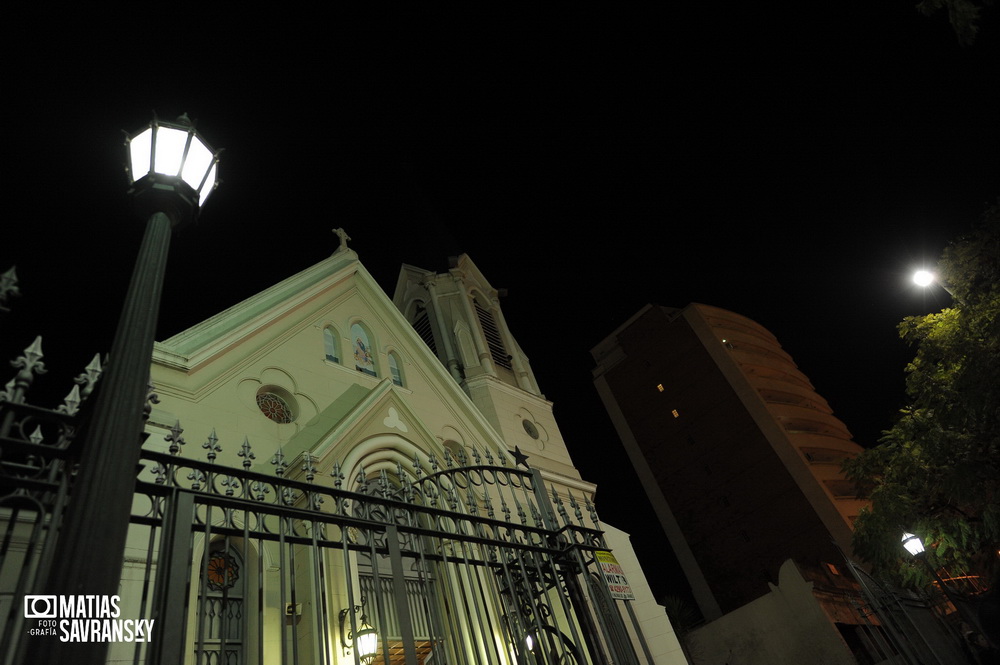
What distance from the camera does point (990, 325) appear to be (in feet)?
40.7

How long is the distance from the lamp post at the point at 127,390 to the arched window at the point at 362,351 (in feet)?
34.8

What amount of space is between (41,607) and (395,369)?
13.4 m

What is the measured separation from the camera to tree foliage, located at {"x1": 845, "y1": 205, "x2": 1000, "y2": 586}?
12648 mm

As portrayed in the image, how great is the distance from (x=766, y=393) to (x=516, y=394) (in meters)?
30.3

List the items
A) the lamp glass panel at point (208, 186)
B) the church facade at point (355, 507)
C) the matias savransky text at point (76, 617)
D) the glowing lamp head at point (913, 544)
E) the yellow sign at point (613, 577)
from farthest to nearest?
the glowing lamp head at point (913, 544)
the yellow sign at point (613, 577)
the church facade at point (355, 507)
the lamp glass panel at point (208, 186)
the matias savransky text at point (76, 617)

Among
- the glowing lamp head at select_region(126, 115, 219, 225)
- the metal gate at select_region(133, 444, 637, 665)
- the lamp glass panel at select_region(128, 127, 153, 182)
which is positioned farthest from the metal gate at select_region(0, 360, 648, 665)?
the lamp glass panel at select_region(128, 127, 153, 182)

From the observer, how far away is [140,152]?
4.33 m

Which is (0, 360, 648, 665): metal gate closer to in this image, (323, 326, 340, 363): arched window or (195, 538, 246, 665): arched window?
(195, 538, 246, 665): arched window

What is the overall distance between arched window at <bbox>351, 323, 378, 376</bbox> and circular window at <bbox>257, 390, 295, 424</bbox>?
2.63 metres

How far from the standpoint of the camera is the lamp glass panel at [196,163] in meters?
4.38

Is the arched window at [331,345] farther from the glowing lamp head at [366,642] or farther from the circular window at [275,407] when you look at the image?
the glowing lamp head at [366,642]

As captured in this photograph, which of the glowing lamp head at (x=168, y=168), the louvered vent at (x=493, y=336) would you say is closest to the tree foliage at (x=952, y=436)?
the louvered vent at (x=493, y=336)

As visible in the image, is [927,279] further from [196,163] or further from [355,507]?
[196,163]

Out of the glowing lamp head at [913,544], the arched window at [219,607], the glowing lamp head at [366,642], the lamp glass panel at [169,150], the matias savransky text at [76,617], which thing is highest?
the lamp glass panel at [169,150]
